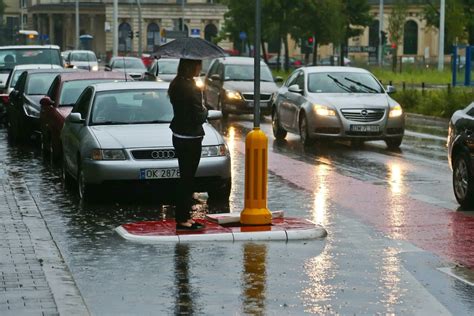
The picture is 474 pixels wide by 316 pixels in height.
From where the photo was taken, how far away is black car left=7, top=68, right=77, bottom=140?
80.6 feet

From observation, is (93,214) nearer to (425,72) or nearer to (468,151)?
(468,151)

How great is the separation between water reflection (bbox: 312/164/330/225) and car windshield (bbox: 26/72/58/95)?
307 inches

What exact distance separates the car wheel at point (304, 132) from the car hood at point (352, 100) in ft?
1.39

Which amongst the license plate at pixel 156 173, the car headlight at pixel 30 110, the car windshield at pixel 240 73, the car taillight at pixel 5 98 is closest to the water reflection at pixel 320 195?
the license plate at pixel 156 173

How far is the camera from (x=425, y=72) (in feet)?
211

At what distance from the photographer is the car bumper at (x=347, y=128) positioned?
78.6 feet

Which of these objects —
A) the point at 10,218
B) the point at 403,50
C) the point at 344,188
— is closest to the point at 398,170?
the point at 344,188

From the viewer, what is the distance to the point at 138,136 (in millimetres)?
14805

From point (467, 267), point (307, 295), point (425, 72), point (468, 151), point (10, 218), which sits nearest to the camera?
point (307, 295)

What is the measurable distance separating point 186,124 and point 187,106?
17 centimetres

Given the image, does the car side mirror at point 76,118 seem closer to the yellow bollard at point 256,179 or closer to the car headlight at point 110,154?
the car headlight at point 110,154

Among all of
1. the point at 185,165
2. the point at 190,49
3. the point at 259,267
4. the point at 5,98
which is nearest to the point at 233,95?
the point at 5,98

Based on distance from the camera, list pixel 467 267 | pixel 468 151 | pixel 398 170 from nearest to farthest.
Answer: pixel 467 267 → pixel 468 151 → pixel 398 170

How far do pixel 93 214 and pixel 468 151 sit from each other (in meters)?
4.21
